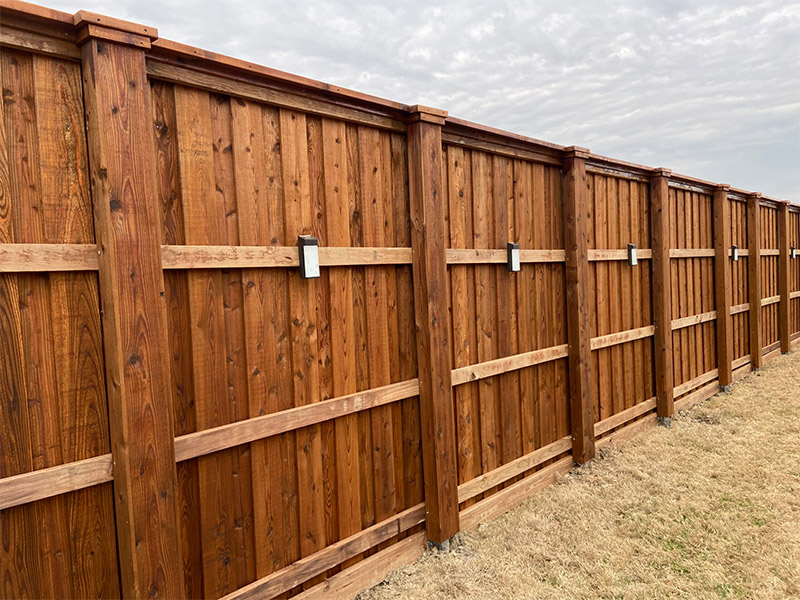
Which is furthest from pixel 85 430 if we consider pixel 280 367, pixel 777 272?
pixel 777 272

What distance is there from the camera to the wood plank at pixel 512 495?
334 centimetres

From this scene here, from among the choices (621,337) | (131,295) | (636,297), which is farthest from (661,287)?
(131,295)

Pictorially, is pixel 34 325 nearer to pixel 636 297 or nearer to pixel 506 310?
pixel 506 310

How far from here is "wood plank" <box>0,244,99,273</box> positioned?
66.3 inches

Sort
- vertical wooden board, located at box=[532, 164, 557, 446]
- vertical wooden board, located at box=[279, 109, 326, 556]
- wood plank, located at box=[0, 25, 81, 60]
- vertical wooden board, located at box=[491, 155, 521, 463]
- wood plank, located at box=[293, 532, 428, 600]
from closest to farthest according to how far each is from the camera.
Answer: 1. wood plank, located at box=[0, 25, 81, 60]
2. vertical wooden board, located at box=[279, 109, 326, 556]
3. wood plank, located at box=[293, 532, 428, 600]
4. vertical wooden board, located at box=[491, 155, 521, 463]
5. vertical wooden board, located at box=[532, 164, 557, 446]

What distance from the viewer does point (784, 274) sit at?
865cm

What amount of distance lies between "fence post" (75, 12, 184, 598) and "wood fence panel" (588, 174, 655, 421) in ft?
11.7

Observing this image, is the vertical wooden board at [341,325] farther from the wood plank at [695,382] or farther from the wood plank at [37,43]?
the wood plank at [695,382]

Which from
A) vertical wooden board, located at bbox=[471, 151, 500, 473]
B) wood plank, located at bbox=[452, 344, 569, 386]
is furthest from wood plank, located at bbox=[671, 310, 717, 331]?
vertical wooden board, located at bbox=[471, 151, 500, 473]

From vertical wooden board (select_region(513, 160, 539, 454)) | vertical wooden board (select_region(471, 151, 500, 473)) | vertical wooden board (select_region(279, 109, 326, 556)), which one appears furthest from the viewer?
vertical wooden board (select_region(513, 160, 539, 454))

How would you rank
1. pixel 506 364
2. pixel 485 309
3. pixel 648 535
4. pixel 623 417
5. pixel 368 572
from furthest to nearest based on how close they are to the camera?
pixel 623 417, pixel 506 364, pixel 485 309, pixel 648 535, pixel 368 572

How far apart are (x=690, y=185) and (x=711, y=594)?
4657 mm

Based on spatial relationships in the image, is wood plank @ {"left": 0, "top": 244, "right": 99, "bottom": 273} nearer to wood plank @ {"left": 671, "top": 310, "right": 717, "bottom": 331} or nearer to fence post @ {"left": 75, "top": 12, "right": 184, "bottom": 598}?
fence post @ {"left": 75, "top": 12, "right": 184, "bottom": 598}

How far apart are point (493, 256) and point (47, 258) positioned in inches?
98.8
